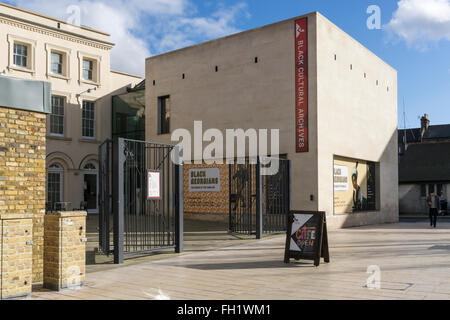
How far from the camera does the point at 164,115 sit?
23.4m

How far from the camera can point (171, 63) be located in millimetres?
22703

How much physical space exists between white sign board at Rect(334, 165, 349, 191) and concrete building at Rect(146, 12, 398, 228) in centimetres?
4

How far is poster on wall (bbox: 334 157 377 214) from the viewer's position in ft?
61.9

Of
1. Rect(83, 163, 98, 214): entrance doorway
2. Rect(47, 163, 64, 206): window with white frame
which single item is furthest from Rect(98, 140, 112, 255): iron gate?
Rect(83, 163, 98, 214): entrance doorway

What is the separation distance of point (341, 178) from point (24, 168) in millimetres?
14337

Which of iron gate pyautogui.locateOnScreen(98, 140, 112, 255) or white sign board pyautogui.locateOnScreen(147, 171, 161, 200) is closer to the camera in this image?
white sign board pyautogui.locateOnScreen(147, 171, 161, 200)

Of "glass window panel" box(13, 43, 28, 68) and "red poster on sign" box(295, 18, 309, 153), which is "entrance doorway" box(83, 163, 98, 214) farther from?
"red poster on sign" box(295, 18, 309, 153)

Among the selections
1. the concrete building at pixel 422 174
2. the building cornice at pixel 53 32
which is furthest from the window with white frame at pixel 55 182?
the concrete building at pixel 422 174

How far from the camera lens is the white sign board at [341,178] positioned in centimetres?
1870

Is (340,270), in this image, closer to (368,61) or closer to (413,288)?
(413,288)

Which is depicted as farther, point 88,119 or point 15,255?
point 88,119

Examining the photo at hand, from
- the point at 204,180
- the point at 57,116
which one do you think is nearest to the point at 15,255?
the point at 204,180

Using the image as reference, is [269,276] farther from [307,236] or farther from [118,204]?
[118,204]
